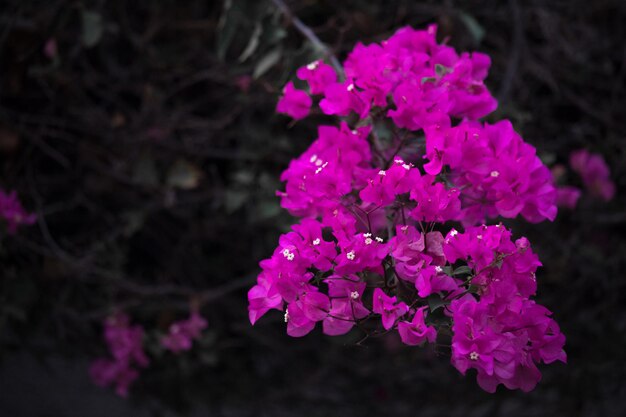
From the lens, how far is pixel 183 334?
1.65 meters

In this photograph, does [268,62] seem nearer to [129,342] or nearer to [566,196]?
[566,196]

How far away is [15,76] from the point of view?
1545mm

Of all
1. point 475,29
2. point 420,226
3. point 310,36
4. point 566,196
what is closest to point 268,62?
point 310,36

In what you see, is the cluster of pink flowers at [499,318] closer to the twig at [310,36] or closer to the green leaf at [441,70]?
the green leaf at [441,70]

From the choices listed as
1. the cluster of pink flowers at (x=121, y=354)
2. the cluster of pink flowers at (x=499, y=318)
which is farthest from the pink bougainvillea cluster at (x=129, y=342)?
the cluster of pink flowers at (x=499, y=318)

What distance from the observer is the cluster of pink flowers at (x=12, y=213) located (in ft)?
4.52

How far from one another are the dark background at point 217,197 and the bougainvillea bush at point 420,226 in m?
0.54

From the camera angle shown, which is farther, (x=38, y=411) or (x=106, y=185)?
(x=38, y=411)

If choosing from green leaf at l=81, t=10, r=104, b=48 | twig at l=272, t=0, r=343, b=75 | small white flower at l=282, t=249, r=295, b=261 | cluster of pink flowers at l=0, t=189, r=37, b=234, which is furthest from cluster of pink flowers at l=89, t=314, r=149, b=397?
small white flower at l=282, t=249, r=295, b=261

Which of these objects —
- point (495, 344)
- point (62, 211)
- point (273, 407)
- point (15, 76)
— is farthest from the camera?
point (273, 407)

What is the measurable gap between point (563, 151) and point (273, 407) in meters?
1.20

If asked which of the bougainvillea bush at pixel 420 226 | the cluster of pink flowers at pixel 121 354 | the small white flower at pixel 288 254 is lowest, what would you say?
the bougainvillea bush at pixel 420 226

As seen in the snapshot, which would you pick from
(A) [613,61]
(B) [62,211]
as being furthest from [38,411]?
(A) [613,61]

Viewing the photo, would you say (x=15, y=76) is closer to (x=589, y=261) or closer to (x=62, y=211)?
(x=62, y=211)
